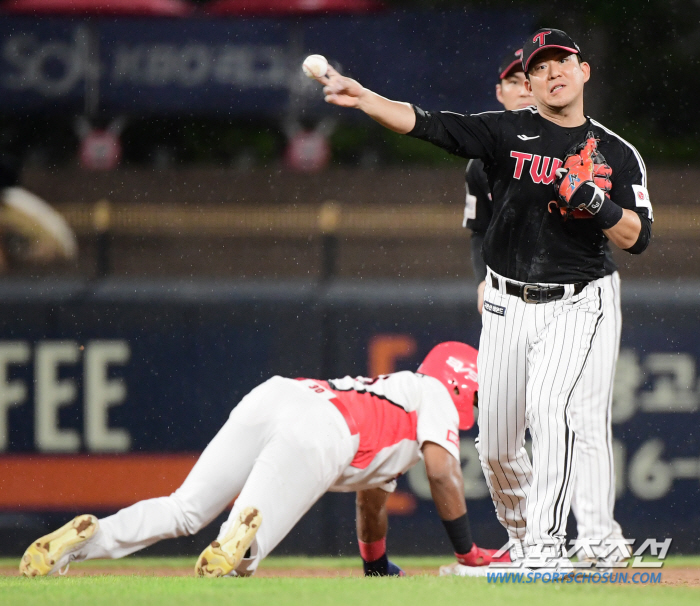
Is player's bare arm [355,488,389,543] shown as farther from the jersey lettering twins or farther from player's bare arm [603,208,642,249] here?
player's bare arm [603,208,642,249]

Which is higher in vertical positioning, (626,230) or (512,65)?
(512,65)

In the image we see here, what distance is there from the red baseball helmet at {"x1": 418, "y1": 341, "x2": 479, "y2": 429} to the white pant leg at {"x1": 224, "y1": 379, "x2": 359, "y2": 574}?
1.72 feet

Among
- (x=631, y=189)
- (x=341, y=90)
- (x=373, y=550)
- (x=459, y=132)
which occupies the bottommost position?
(x=373, y=550)

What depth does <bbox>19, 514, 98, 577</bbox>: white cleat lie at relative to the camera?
11.0 feet

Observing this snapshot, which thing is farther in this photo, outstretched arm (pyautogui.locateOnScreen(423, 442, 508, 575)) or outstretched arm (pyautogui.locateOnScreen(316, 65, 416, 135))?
outstretched arm (pyautogui.locateOnScreen(423, 442, 508, 575))

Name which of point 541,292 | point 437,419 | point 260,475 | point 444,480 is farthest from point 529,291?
point 260,475

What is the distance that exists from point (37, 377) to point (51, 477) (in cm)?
50

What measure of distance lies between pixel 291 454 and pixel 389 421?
1.55ft

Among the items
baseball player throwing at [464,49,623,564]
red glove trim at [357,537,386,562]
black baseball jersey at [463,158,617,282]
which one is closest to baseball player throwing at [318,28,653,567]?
baseball player throwing at [464,49,623,564]

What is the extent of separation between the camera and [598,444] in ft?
13.1

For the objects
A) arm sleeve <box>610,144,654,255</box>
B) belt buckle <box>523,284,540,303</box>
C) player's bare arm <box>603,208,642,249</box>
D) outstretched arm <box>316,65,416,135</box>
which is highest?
outstretched arm <box>316,65,416,135</box>

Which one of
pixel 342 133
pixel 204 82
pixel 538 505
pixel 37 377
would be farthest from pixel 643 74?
pixel 538 505

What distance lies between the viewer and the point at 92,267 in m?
6.41

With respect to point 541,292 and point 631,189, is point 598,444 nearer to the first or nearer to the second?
point 541,292
